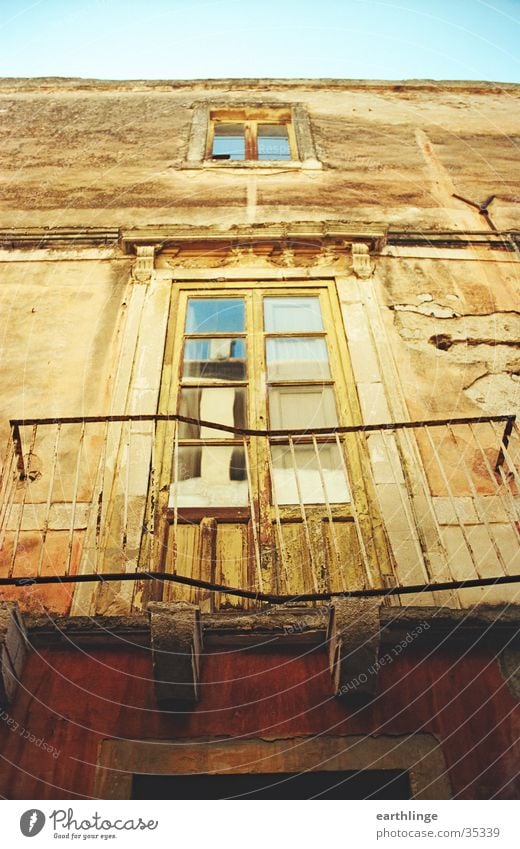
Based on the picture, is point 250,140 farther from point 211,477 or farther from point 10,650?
point 10,650

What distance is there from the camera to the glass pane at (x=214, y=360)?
496 cm

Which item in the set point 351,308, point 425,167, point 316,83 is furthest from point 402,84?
point 351,308

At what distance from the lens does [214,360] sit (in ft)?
16.7

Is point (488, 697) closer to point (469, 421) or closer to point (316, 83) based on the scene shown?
point (469, 421)

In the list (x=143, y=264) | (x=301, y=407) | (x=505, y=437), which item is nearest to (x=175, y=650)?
(x=301, y=407)

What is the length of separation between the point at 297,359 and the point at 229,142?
175 inches

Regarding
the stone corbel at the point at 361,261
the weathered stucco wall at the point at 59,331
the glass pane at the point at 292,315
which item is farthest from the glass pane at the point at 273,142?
the glass pane at the point at 292,315

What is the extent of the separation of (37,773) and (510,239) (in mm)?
5988

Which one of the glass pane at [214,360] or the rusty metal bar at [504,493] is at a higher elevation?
the glass pane at [214,360]

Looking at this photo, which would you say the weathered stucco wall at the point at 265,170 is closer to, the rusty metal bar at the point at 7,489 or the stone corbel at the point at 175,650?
the rusty metal bar at the point at 7,489

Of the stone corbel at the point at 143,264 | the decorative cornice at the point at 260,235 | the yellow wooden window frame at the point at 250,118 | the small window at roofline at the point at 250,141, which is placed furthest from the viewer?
the yellow wooden window frame at the point at 250,118

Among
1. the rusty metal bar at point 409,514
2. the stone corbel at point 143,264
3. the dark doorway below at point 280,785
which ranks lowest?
the dark doorway below at point 280,785

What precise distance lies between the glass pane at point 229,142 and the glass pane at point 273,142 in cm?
24

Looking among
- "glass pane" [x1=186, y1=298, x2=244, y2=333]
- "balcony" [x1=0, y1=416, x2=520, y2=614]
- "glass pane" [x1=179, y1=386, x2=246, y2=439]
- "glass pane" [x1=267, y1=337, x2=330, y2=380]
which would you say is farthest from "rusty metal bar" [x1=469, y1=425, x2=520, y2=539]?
"glass pane" [x1=186, y1=298, x2=244, y2=333]
